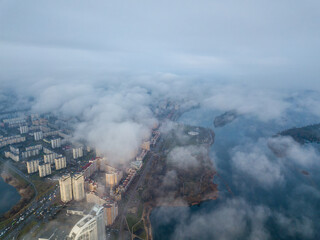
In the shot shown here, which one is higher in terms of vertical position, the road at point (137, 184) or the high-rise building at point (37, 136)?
the road at point (137, 184)

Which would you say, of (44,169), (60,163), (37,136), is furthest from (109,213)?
(37,136)

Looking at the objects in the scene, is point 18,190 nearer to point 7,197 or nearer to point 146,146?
point 7,197

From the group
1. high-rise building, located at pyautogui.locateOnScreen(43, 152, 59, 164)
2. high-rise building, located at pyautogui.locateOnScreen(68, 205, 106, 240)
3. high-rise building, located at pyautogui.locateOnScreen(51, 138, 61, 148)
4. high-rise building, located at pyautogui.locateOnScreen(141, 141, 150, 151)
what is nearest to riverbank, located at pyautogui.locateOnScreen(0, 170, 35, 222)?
high-rise building, located at pyautogui.locateOnScreen(43, 152, 59, 164)

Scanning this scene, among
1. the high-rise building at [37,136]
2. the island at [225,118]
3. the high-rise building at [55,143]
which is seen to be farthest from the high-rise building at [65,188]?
the island at [225,118]

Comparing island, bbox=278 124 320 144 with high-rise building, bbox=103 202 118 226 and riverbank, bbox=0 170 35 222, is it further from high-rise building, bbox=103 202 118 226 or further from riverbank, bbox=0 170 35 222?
riverbank, bbox=0 170 35 222

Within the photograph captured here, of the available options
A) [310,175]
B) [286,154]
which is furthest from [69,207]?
[286,154]

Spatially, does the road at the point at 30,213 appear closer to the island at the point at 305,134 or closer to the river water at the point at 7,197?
the river water at the point at 7,197
